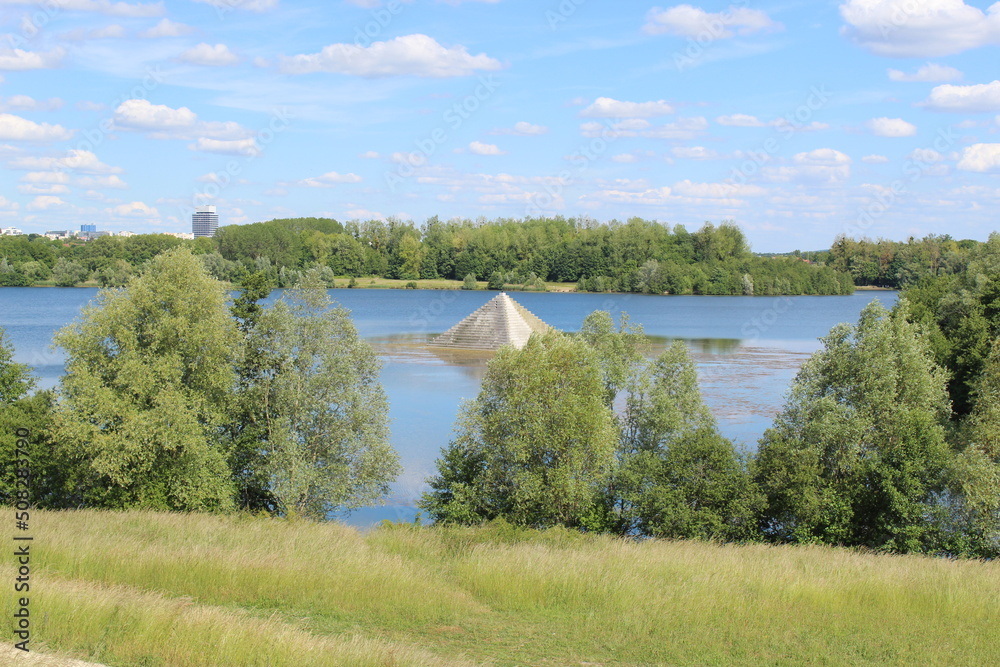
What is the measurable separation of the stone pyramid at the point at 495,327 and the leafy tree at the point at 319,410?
31014 millimetres

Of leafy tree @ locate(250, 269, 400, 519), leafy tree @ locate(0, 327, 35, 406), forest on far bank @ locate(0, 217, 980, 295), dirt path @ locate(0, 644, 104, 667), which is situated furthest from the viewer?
forest on far bank @ locate(0, 217, 980, 295)

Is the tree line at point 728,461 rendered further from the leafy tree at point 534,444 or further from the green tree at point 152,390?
the green tree at point 152,390

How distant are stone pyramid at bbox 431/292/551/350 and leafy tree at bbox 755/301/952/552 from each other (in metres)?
31.4

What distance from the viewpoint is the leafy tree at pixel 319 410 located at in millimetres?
18406

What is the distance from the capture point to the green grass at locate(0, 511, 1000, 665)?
855 centimetres

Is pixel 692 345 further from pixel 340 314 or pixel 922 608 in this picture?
pixel 922 608

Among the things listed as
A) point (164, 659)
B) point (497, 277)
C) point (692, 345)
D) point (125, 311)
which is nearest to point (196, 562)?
point (164, 659)

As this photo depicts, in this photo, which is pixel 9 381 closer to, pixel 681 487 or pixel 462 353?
pixel 681 487

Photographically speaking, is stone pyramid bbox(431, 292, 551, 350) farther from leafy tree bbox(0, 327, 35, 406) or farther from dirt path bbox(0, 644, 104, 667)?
Answer: dirt path bbox(0, 644, 104, 667)

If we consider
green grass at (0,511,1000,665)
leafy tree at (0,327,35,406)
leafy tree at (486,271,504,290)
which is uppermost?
leafy tree at (486,271,504,290)

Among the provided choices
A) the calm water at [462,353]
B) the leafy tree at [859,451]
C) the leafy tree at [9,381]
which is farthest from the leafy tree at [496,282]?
the leafy tree at [859,451]

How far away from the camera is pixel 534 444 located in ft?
57.6

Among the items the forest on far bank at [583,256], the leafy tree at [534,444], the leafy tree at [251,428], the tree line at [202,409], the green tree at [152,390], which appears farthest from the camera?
the forest on far bank at [583,256]

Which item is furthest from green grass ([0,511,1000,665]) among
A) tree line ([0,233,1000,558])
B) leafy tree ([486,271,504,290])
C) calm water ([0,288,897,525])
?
leafy tree ([486,271,504,290])
